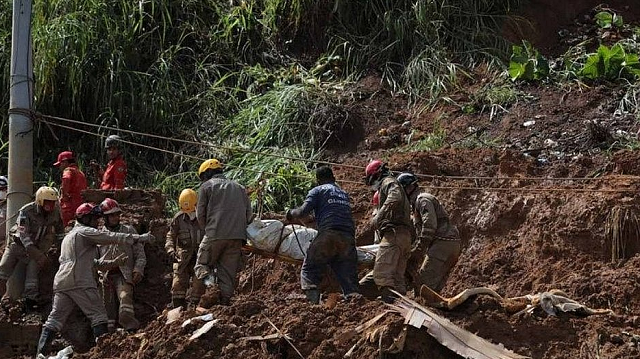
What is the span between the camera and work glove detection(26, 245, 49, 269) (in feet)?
43.6

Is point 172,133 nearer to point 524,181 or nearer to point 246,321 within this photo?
point 524,181

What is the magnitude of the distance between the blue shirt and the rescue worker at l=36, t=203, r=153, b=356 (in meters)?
1.75

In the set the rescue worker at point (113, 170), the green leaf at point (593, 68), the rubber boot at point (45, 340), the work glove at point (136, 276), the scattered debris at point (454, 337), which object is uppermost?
the green leaf at point (593, 68)

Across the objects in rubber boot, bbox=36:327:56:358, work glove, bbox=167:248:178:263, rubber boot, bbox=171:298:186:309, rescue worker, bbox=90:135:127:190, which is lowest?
rubber boot, bbox=36:327:56:358

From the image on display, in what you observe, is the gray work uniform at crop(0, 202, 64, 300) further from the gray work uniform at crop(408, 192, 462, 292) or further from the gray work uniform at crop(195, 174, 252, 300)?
the gray work uniform at crop(408, 192, 462, 292)

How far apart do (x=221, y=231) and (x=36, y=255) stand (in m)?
2.35

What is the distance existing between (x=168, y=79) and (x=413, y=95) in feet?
12.3

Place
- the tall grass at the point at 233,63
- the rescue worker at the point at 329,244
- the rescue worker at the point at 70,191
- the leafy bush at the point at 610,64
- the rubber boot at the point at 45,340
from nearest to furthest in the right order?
the rescue worker at the point at 329,244
the rubber boot at the point at 45,340
the rescue worker at the point at 70,191
the leafy bush at the point at 610,64
the tall grass at the point at 233,63

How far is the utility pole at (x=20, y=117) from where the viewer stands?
13727 mm

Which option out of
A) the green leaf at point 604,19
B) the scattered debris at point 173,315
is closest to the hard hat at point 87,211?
the scattered debris at point 173,315

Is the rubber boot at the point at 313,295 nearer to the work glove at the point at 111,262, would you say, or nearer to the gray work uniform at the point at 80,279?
Result: the gray work uniform at the point at 80,279

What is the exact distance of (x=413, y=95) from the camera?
1755 centimetres

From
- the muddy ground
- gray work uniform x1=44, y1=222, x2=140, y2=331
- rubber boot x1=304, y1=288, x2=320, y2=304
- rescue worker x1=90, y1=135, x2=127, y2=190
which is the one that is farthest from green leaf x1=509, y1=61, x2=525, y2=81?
gray work uniform x1=44, y1=222, x2=140, y2=331

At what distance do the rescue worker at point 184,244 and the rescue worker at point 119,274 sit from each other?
408 mm
